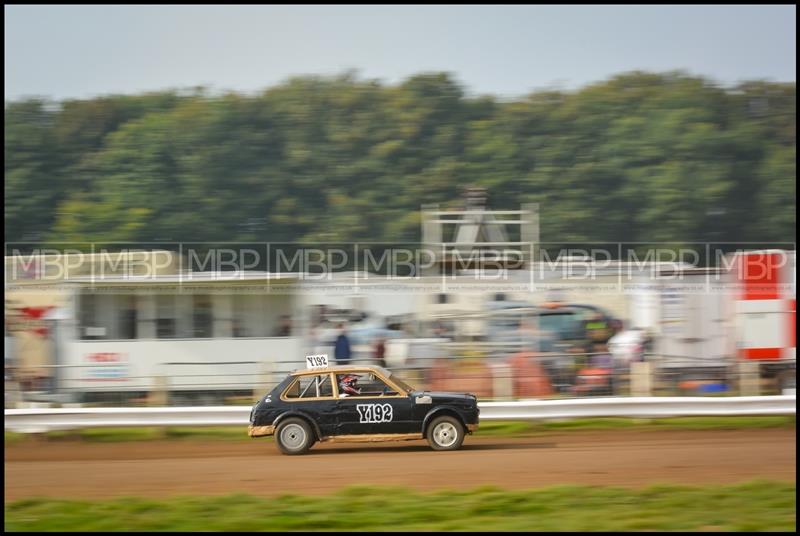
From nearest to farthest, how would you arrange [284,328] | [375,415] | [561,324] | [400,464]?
1. [400,464]
2. [375,415]
3. [284,328]
4. [561,324]

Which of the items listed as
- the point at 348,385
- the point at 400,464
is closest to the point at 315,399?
the point at 348,385

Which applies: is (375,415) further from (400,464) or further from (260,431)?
(260,431)

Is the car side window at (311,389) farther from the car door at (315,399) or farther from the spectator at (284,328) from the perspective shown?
the spectator at (284,328)

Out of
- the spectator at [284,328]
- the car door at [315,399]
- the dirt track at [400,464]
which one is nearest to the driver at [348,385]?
the car door at [315,399]

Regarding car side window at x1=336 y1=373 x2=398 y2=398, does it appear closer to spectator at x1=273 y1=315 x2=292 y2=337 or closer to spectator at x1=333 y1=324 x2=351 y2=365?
spectator at x1=333 y1=324 x2=351 y2=365

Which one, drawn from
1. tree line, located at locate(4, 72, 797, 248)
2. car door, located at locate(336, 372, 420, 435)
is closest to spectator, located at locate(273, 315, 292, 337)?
car door, located at locate(336, 372, 420, 435)

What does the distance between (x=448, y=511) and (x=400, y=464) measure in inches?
92.0

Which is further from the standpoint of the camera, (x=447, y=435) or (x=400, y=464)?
(x=447, y=435)

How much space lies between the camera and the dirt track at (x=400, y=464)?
9406 millimetres

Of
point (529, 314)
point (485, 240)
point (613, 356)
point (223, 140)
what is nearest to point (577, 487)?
point (613, 356)

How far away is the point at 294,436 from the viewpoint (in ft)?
35.6

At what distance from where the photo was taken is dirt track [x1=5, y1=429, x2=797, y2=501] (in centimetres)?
941

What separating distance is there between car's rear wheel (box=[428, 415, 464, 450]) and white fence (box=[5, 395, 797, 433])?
1539 millimetres

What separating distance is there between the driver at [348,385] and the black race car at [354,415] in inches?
0.5
